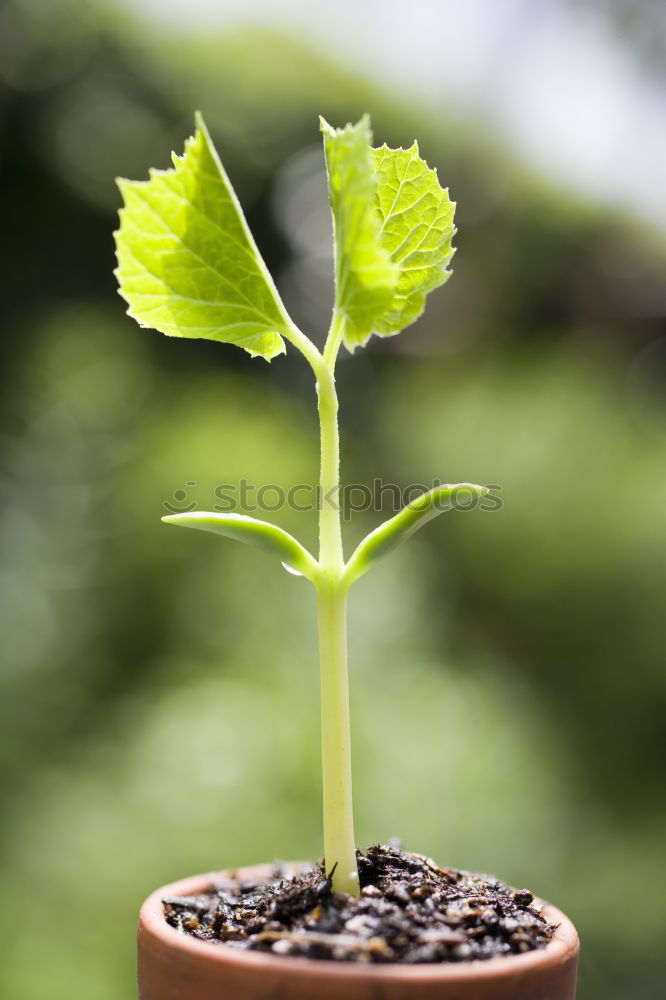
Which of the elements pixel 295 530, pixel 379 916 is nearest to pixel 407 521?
pixel 379 916

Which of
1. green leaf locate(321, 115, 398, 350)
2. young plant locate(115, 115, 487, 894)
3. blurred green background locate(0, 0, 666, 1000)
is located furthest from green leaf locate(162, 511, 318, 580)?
blurred green background locate(0, 0, 666, 1000)

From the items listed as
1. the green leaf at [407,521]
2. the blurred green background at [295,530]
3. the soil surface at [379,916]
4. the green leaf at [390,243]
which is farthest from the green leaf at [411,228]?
the blurred green background at [295,530]

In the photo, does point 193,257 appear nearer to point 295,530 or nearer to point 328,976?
point 328,976

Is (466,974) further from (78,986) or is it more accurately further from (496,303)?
(496,303)

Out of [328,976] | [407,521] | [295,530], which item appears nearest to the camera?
[328,976]

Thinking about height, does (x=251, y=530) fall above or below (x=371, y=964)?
above

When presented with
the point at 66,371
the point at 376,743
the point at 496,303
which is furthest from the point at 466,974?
the point at 496,303
